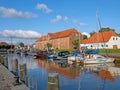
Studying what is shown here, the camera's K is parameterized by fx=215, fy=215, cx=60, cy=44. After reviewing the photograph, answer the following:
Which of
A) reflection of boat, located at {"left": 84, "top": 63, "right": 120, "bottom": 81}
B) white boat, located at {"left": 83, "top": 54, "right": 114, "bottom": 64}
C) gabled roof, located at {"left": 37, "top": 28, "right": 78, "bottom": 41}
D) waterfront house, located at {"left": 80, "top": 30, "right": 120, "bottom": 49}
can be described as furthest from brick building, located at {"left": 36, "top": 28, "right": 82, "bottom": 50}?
reflection of boat, located at {"left": 84, "top": 63, "right": 120, "bottom": 81}

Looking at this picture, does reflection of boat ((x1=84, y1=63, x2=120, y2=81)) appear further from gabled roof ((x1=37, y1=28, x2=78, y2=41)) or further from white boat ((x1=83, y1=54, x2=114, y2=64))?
gabled roof ((x1=37, y1=28, x2=78, y2=41))

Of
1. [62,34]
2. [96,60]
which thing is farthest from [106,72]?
[62,34]

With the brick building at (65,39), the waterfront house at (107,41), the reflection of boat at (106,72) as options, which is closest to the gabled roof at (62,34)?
the brick building at (65,39)

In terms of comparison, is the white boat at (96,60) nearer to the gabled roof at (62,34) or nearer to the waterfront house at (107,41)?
the waterfront house at (107,41)

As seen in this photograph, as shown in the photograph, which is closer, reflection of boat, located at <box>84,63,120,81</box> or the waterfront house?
reflection of boat, located at <box>84,63,120,81</box>

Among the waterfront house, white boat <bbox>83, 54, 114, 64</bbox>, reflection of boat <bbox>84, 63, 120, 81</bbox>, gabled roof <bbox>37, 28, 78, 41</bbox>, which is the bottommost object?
reflection of boat <bbox>84, 63, 120, 81</bbox>

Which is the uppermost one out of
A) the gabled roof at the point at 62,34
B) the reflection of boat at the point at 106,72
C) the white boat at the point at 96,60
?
the gabled roof at the point at 62,34

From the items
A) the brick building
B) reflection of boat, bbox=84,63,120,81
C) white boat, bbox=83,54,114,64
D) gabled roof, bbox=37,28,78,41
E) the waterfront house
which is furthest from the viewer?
gabled roof, bbox=37,28,78,41

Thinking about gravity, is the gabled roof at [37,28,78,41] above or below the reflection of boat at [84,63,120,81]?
above

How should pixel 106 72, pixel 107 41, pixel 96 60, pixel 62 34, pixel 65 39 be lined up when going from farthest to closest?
pixel 62 34 < pixel 65 39 < pixel 107 41 < pixel 96 60 < pixel 106 72

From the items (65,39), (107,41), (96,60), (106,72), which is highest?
(65,39)

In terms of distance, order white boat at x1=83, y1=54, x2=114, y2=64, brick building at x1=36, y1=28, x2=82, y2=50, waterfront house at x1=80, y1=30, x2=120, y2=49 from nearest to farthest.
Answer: white boat at x1=83, y1=54, x2=114, y2=64, waterfront house at x1=80, y1=30, x2=120, y2=49, brick building at x1=36, y1=28, x2=82, y2=50

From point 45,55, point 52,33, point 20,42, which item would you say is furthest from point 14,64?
point 20,42

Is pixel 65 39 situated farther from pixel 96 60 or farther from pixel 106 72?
pixel 106 72
